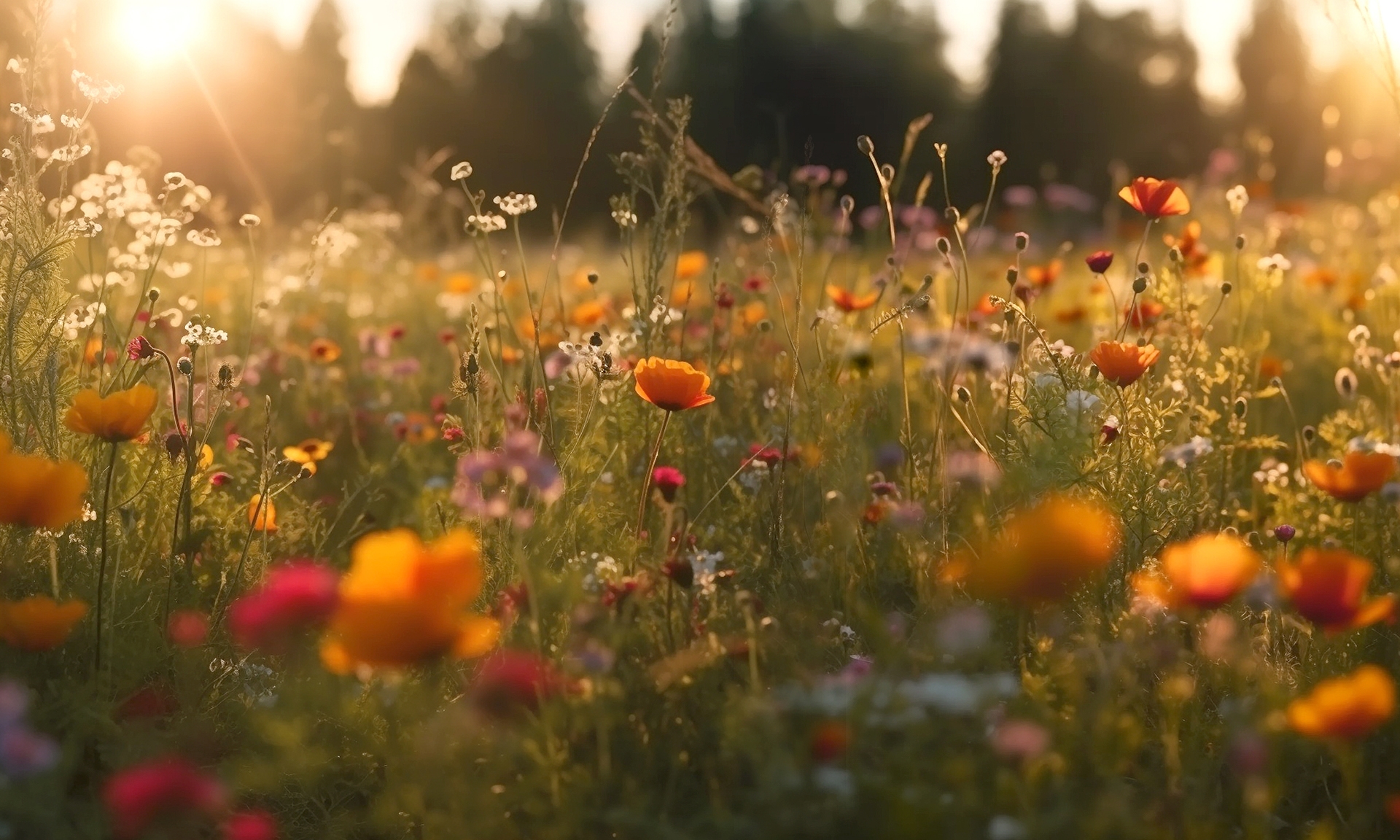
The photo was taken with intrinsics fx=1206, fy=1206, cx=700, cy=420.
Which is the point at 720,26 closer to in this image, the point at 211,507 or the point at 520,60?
the point at 520,60

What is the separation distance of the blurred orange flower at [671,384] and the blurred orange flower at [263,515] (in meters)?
0.72

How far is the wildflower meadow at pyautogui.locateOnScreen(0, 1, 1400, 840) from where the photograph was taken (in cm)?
129

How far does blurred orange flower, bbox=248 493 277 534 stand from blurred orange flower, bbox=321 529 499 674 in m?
0.93

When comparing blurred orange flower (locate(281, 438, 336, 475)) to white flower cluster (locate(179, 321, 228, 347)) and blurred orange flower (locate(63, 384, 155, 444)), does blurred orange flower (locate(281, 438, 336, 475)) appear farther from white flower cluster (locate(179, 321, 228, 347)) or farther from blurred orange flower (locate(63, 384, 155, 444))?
blurred orange flower (locate(63, 384, 155, 444))

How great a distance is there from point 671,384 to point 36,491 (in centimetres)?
94

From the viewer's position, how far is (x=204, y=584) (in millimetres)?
2385

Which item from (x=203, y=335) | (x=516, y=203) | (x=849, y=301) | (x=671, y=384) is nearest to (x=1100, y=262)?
(x=849, y=301)

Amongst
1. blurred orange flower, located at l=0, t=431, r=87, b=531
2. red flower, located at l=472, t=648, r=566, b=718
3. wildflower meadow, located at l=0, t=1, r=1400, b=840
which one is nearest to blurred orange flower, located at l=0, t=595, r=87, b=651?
wildflower meadow, located at l=0, t=1, r=1400, b=840

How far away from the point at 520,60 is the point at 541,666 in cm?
3051

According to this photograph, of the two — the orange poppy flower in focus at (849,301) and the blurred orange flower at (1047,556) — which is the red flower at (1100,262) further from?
the blurred orange flower at (1047,556)

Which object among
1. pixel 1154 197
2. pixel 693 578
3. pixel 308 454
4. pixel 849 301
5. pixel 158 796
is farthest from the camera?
pixel 849 301

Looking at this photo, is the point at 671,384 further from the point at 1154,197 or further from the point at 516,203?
the point at 1154,197

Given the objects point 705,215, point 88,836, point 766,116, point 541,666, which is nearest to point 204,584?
point 88,836

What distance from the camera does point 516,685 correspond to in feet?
4.15
